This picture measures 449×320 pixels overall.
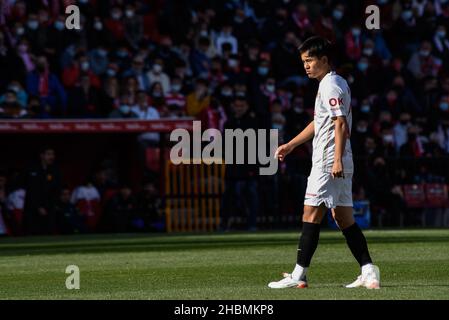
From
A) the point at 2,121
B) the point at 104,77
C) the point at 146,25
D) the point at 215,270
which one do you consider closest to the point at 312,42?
the point at 215,270

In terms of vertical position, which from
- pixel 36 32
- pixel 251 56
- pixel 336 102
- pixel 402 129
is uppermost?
pixel 36 32

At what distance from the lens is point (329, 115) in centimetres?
1197

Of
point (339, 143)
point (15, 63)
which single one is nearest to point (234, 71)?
point (15, 63)

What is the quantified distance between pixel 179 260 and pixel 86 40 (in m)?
12.7

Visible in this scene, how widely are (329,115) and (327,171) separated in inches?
19.7

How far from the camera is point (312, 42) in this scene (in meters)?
12.1

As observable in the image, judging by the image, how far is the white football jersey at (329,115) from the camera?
39.0 feet

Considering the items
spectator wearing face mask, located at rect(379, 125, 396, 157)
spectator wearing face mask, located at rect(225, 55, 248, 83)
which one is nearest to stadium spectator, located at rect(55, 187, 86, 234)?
spectator wearing face mask, located at rect(225, 55, 248, 83)

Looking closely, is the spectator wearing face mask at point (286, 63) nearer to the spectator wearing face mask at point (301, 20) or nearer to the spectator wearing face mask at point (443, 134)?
the spectator wearing face mask at point (301, 20)

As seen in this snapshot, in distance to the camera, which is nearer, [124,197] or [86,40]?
[124,197]

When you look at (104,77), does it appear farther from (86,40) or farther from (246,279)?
(246,279)

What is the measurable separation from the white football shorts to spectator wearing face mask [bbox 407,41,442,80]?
21366 mm

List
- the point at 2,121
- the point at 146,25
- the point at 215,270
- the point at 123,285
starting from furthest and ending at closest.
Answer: the point at 146,25
the point at 2,121
the point at 215,270
the point at 123,285

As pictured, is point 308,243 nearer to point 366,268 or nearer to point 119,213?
point 366,268
